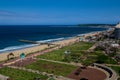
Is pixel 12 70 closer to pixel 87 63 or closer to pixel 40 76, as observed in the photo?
pixel 40 76

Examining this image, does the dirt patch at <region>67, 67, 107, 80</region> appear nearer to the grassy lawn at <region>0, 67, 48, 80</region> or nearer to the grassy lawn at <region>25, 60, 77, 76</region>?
the grassy lawn at <region>25, 60, 77, 76</region>

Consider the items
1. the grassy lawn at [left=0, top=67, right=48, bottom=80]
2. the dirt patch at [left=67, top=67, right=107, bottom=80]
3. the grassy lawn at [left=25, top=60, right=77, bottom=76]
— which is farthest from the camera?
the grassy lawn at [left=25, top=60, right=77, bottom=76]

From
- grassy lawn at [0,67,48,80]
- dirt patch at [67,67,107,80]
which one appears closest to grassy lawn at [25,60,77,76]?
dirt patch at [67,67,107,80]

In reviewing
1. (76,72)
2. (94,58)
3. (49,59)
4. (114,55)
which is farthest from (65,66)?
(114,55)

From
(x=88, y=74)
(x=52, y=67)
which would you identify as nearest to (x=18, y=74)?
(x=52, y=67)

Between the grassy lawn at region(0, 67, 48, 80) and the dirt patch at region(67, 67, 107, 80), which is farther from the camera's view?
the dirt patch at region(67, 67, 107, 80)

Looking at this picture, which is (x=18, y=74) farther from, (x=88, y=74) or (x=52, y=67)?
(x=88, y=74)
